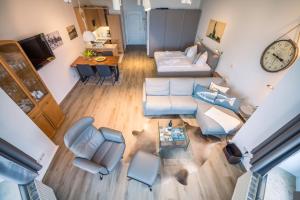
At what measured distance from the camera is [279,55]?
2.34 meters

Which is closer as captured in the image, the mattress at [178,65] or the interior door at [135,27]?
the mattress at [178,65]

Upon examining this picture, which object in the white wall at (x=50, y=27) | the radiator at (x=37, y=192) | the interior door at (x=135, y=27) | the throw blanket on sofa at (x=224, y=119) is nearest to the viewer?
the radiator at (x=37, y=192)

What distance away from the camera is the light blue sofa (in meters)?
3.03

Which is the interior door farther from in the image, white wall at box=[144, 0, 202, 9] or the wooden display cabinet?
the wooden display cabinet

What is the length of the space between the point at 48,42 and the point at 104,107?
85.4 inches

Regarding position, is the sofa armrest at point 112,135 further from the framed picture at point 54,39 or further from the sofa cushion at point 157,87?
the framed picture at point 54,39

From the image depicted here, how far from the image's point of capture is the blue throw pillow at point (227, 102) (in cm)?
296

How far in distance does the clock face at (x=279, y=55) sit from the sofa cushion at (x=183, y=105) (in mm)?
1581

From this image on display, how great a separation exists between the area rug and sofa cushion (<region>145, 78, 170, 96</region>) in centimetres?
81

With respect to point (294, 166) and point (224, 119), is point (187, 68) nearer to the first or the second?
point (224, 119)

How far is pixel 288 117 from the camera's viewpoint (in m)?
1.57

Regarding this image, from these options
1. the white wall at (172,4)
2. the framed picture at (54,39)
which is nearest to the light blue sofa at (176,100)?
the framed picture at (54,39)

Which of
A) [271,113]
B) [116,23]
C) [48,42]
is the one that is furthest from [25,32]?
[271,113]

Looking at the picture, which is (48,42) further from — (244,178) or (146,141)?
(244,178)
